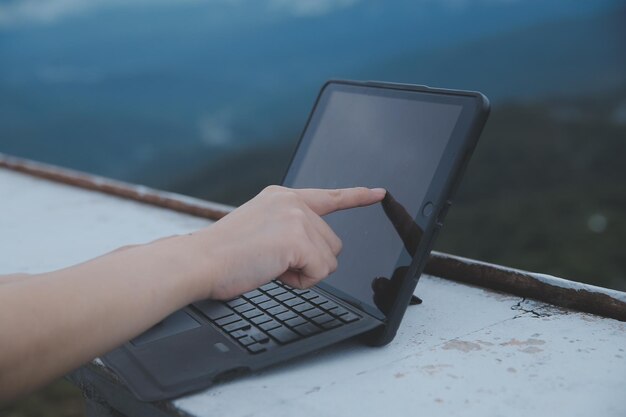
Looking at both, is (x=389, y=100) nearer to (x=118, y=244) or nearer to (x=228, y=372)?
(x=228, y=372)

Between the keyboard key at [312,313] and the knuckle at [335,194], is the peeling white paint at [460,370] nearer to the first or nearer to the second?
the keyboard key at [312,313]

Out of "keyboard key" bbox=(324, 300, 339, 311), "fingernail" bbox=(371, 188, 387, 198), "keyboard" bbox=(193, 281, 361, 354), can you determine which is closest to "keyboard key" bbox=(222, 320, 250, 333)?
"keyboard" bbox=(193, 281, 361, 354)

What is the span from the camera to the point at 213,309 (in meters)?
0.91

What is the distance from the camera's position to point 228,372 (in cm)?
75

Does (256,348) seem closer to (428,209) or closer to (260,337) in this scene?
(260,337)

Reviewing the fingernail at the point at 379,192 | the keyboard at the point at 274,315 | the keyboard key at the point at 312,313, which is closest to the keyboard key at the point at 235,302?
the keyboard at the point at 274,315

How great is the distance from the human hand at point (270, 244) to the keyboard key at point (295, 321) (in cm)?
4

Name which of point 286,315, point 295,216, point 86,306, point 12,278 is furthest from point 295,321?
point 12,278

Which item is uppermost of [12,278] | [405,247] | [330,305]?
[405,247]

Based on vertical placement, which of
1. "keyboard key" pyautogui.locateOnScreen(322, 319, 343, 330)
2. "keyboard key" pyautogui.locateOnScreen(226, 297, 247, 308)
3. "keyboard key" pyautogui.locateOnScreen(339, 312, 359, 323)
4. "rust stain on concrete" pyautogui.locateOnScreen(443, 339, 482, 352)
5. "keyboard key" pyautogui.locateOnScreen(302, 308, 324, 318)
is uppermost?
"rust stain on concrete" pyautogui.locateOnScreen(443, 339, 482, 352)

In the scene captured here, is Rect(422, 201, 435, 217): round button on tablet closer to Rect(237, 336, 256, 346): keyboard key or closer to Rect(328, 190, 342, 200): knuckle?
Rect(328, 190, 342, 200): knuckle

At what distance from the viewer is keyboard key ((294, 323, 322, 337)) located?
0.81 metres

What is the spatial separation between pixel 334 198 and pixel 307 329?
0.17 m

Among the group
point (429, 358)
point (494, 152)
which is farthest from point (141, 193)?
point (494, 152)
